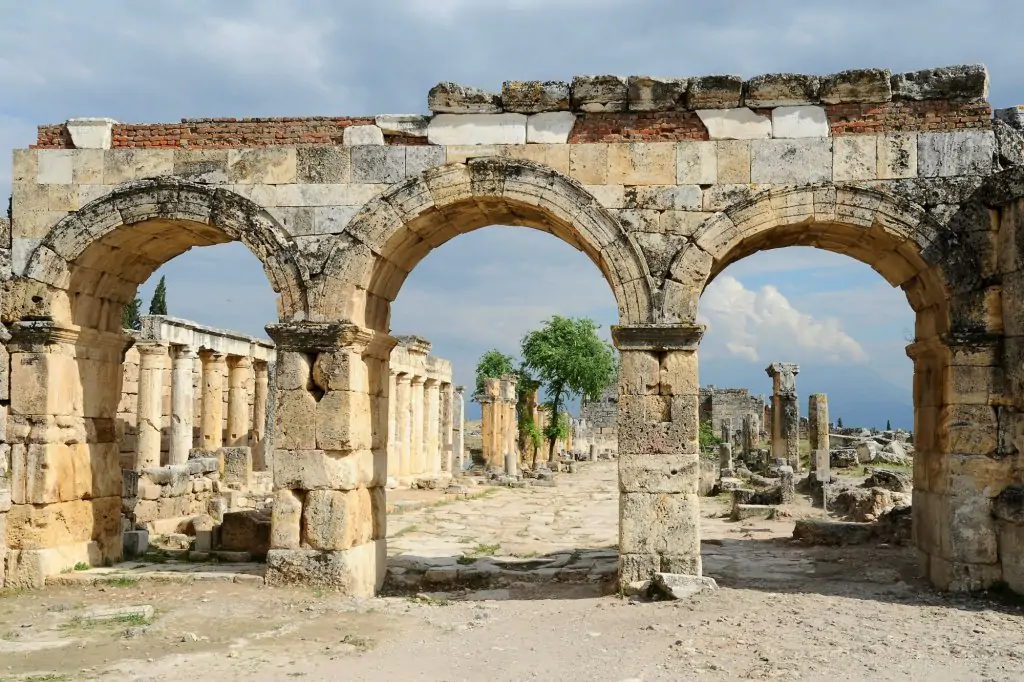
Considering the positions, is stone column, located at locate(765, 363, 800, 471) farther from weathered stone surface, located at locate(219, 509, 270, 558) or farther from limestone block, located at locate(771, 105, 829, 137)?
weathered stone surface, located at locate(219, 509, 270, 558)

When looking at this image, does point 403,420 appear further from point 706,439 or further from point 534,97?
point 706,439

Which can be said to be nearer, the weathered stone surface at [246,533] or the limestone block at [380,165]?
the limestone block at [380,165]

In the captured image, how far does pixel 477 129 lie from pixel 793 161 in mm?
3066

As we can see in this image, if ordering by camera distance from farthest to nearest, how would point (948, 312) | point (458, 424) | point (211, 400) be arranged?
point (458, 424), point (211, 400), point (948, 312)

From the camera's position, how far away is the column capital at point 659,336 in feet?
27.2

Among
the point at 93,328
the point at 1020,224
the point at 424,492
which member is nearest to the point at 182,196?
the point at 93,328

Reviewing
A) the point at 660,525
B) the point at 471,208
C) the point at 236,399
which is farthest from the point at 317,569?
the point at 236,399

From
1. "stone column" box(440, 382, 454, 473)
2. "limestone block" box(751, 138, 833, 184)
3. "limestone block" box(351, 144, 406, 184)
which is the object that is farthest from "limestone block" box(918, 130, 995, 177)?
"stone column" box(440, 382, 454, 473)

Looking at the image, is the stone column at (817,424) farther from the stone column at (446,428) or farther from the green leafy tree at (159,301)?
the green leafy tree at (159,301)

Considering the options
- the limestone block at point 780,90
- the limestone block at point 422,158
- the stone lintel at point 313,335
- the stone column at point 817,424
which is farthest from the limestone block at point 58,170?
the stone column at point 817,424

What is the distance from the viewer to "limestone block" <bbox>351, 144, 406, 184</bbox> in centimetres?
891

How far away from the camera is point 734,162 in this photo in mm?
8680

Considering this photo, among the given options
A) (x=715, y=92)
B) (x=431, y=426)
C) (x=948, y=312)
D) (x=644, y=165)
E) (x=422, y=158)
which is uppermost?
(x=715, y=92)

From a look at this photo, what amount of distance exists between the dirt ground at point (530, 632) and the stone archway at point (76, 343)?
59 cm
